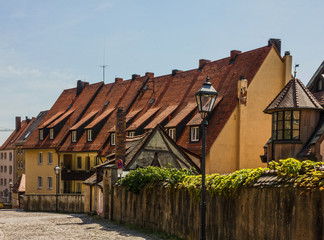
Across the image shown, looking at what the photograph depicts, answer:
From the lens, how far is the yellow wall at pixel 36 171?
50094 millimetres

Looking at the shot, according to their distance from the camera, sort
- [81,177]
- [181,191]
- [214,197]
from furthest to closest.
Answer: [81,177]
[181,191]
[214,197]

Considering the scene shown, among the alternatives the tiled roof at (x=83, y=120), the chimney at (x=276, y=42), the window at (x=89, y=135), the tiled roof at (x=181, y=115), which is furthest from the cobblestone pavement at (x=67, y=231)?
the tiled roof at (x=83, y=120)

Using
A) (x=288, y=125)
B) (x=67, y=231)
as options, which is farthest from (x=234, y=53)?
(x=67, y=231)

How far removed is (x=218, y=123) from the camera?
3297 centimetres

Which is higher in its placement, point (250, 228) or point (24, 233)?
point (250, 228)

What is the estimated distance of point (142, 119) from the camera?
39250 mm

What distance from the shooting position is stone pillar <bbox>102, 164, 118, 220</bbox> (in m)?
22.4

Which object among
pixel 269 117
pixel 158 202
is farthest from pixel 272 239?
pixel 269 117

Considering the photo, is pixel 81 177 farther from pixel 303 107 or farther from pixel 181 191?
pixel 181 191

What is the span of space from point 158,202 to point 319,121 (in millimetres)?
11911

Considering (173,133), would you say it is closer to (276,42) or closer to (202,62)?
(202,62)

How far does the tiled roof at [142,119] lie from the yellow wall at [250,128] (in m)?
8.18

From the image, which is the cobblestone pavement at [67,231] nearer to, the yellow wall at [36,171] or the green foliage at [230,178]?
the green foliage at [230,178]

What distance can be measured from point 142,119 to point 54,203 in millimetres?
9518
